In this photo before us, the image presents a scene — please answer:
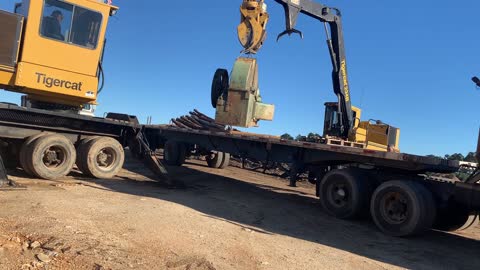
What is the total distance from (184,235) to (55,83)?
565 cm

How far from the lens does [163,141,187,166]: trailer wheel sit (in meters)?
17.0

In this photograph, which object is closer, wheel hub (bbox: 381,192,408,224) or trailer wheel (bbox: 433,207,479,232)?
wheel hub (bbox: 381,192,408,224)

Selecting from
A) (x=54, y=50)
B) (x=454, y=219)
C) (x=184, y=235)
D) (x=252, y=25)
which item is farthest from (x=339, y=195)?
(x=54, y=50)

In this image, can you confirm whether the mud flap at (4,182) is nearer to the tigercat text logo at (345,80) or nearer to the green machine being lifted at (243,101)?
the green machine being lifted at (243,101)

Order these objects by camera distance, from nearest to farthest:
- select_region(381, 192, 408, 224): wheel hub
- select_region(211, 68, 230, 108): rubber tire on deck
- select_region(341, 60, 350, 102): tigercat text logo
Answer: select_region(381, 192, 408, 224): wheel hub → select_region(211, 68, 230, 108): rubber tire on deck → select_region(341, 60, 350, 102): tigercat text logo

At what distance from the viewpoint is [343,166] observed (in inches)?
440

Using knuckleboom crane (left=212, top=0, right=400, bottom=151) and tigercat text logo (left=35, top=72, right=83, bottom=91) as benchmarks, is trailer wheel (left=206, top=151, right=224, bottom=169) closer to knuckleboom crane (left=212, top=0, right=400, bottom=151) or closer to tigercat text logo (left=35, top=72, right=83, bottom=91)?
knuckleboom crane (left=212, top=0, right=400, bottom=151)

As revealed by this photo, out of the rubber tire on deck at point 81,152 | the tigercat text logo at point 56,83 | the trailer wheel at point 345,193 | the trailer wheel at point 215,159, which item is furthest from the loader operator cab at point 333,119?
the tigercat text logo at point 56,83

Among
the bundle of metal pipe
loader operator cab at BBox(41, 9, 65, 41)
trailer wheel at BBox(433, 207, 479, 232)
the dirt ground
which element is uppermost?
loader operator cab at BBox(41, 9, 65, 41)

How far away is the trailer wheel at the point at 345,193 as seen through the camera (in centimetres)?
959

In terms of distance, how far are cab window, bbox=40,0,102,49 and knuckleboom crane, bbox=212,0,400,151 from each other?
13.4ft

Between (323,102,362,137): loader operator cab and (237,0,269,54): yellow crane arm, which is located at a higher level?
(237,0,269,54): yellow crane arm

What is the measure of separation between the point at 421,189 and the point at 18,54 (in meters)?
8.56

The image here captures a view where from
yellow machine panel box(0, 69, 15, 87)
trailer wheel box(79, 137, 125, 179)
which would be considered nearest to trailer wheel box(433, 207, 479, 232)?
trailer wheel box(79, 137, 125, 179)
